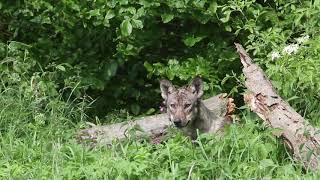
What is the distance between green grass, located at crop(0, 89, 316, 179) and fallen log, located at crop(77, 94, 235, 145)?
213mm

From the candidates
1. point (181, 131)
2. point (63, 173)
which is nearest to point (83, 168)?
point (63, 173)

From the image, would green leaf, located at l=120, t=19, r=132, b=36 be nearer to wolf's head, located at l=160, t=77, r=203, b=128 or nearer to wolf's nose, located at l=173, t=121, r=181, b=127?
wolf's head, located at l=160, t=77, r=203, b=128

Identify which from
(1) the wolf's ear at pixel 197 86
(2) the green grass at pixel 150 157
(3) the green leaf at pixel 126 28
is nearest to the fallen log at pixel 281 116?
(2) the green grass at pixel 150 157

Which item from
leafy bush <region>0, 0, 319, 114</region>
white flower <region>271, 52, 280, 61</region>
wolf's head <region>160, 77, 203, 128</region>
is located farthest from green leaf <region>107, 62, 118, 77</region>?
white flower <region>271, 52, 280, 61</region>

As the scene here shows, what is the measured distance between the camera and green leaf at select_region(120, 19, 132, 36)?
762 centimetres

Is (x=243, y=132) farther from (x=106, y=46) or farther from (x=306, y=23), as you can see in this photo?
(x=106, y=46)

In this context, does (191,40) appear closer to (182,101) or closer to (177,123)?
(182,101)

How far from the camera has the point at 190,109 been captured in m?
7.22

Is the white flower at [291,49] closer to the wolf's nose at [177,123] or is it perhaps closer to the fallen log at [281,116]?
the fallen log at [281,116]

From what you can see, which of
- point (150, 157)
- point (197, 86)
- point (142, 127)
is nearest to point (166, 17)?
point (197, 86)

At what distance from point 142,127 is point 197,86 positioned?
2.33 feet

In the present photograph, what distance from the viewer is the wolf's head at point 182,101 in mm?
7113

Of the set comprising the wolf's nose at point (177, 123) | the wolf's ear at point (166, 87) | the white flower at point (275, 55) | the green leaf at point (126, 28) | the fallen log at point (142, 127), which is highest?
the green leaf at point (126, 28)

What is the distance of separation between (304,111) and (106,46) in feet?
10.1
